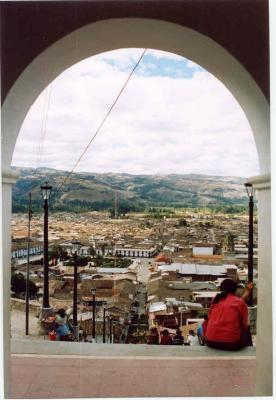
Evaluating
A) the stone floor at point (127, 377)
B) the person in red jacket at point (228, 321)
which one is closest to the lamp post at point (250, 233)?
the person in red jacket at point (228, 321)

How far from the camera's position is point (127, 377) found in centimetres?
405

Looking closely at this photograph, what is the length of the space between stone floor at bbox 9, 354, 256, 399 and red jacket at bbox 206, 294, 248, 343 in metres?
0.24

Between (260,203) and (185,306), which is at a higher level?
(260,203)

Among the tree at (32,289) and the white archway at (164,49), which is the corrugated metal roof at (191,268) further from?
the white archway at (164,49)

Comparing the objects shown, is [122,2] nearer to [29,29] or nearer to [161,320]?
[29,29]

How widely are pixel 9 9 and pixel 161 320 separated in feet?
13.2

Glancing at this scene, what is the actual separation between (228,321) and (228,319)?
0.02 metres

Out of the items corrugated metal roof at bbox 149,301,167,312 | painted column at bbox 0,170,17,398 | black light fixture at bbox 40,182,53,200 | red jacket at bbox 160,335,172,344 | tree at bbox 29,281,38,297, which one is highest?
black light fixture at bbox 40,182,53,200

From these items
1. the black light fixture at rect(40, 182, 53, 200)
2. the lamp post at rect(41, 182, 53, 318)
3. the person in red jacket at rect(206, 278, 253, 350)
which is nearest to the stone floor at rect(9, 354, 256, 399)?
the person in red jacket at rect(206, 278, 253, 350)

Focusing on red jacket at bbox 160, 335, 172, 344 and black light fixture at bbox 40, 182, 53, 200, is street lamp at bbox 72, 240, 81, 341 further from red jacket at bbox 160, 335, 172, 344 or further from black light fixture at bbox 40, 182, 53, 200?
red jacket at bbox 160, 335, 172, 344

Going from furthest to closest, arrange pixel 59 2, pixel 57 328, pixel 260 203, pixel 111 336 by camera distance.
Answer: pixel 111 336 → pixel 57 328 → pixel 260 203 → pixel 59 2

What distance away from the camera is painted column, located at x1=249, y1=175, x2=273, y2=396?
10.8ft

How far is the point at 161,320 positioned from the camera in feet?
18.8

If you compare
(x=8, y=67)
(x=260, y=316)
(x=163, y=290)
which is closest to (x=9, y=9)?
(x=8, y=67)
